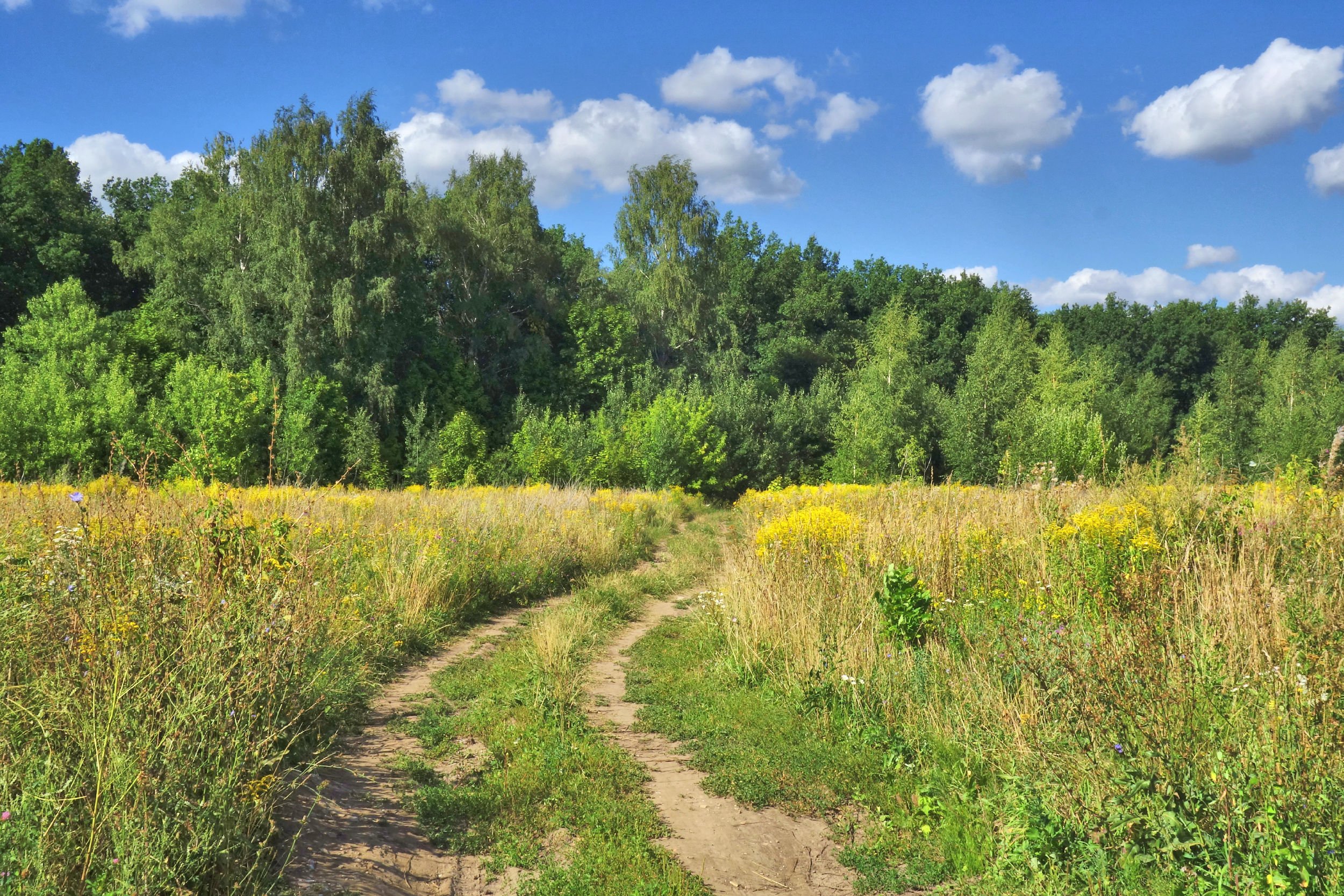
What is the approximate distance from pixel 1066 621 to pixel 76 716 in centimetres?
589

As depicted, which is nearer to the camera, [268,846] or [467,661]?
[268,846]

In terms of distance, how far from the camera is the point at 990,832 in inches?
153

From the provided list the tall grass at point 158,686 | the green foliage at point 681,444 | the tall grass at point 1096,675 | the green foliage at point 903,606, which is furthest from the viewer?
the green foliage at point 681,444

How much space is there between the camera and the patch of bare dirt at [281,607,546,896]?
11.1 feet

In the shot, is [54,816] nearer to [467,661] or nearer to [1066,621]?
[467,661]

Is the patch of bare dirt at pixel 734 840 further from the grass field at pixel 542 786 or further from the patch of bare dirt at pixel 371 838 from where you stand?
the patch of bare dirt at pixel 371 838

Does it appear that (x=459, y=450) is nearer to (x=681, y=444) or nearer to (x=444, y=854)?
(x=681, y=444)

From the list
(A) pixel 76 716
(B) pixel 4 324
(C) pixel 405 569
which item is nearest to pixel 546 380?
(B) pixel 4 324

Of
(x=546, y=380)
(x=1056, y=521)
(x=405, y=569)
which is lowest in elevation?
(x=405, y=569)

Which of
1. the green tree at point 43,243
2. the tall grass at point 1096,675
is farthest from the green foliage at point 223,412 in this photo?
the tall grass at point 1096,675

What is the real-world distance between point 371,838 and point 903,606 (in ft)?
13.2

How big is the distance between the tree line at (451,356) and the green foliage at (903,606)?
55.0ft

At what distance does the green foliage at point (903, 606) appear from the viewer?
589 cm

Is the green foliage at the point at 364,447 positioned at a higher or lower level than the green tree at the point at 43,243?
lower
